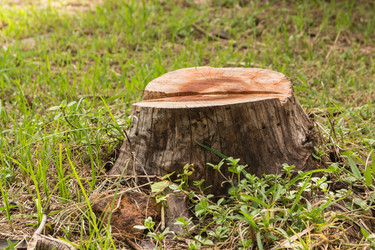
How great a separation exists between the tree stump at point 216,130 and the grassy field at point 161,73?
0.40 ft

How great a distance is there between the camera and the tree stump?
199 centimetres

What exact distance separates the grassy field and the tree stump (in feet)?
0.40

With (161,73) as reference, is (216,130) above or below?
above

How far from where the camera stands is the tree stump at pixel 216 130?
1994mm

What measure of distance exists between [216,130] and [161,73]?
1.74 metres

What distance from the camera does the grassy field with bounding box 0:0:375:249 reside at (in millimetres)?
1856

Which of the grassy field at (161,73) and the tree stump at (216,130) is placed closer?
the grassy field at (161,73)

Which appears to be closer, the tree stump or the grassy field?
the grassy field

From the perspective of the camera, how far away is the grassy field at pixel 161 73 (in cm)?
186

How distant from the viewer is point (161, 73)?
143 inches

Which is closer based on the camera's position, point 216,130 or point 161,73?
point 216,130

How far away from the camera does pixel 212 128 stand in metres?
2.00

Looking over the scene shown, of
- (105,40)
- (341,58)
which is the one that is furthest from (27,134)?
(341,58)

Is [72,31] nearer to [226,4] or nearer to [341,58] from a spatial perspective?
[226,4]
